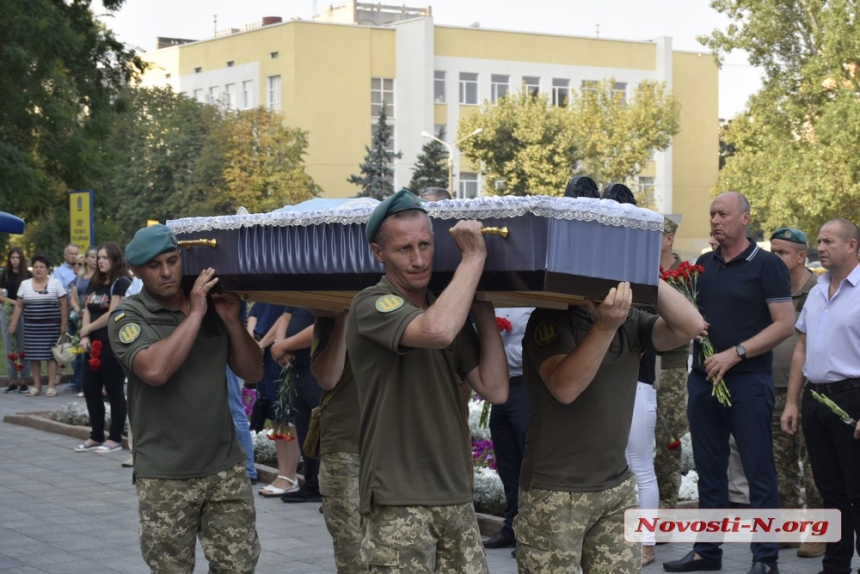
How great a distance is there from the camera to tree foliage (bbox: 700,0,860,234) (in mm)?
40375

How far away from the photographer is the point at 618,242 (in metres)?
4.45

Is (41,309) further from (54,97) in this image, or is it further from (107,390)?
(54,97)

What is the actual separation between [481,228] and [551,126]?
6487cm

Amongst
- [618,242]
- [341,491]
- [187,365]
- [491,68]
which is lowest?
[341,491]

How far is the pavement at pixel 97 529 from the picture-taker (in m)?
8.20

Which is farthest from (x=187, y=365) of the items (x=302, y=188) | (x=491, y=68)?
(x=491, y=68)

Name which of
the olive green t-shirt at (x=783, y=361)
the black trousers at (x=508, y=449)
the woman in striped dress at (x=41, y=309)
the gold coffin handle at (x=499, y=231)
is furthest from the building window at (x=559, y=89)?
the gold coffin handle at (x=499, y=231)

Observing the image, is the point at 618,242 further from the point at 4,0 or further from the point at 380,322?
the point at 4,0

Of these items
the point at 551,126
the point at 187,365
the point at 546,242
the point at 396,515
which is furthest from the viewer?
the point at 551,126

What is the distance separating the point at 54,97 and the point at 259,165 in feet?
133

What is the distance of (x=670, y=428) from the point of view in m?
9.42

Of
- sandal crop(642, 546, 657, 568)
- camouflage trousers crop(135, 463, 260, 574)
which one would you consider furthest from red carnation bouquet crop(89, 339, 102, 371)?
camouflage trousers crop(135, 463, 260, 574)

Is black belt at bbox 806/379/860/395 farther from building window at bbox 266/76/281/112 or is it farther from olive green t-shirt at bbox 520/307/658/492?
building window at bbox 266/76/281/112

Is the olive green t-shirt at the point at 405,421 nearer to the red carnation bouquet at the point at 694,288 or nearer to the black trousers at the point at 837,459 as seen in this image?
the red carnation bouquet at the point at 694,288
